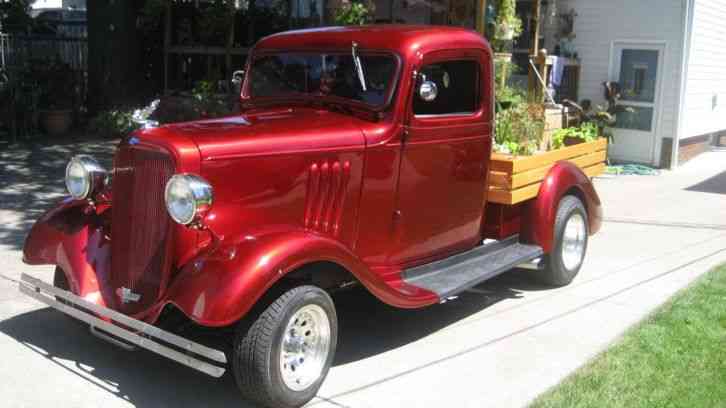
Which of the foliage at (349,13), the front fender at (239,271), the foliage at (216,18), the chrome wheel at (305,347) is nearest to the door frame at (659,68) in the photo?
the foliage at (349,13)

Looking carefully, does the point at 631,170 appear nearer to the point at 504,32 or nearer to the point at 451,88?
the point at 504,32

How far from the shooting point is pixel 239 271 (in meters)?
3.71

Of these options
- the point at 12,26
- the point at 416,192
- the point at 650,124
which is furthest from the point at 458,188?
the point at 12,26

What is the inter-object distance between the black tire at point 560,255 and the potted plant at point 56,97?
9.44m

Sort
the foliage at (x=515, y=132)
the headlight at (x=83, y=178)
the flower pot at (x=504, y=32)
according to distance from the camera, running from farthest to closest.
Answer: the flower pot at (x=504, y=32) → the foliage at (x=515, y=132) → the headlight at (x=83, y=178)

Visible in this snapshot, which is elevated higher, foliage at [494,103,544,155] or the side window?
the side window

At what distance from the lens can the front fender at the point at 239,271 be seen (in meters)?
3.64

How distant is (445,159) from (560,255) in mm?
1567

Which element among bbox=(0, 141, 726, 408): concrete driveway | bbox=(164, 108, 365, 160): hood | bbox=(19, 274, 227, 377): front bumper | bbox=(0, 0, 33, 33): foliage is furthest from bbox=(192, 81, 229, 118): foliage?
bbox=(19, 274, 227, 377): front bumper

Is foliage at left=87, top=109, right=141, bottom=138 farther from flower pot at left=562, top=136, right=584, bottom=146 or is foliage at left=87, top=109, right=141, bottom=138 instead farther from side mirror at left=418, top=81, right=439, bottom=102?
side mirror at left=418, top=81, right=439, bottom=102

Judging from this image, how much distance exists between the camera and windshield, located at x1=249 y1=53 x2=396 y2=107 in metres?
4.93

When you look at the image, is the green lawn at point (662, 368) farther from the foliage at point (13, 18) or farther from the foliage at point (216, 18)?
the foliage at point (13, 18)

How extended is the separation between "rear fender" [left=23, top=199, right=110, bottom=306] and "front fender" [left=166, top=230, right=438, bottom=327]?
0.76 meters

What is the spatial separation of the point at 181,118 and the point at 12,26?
16.2 feet
